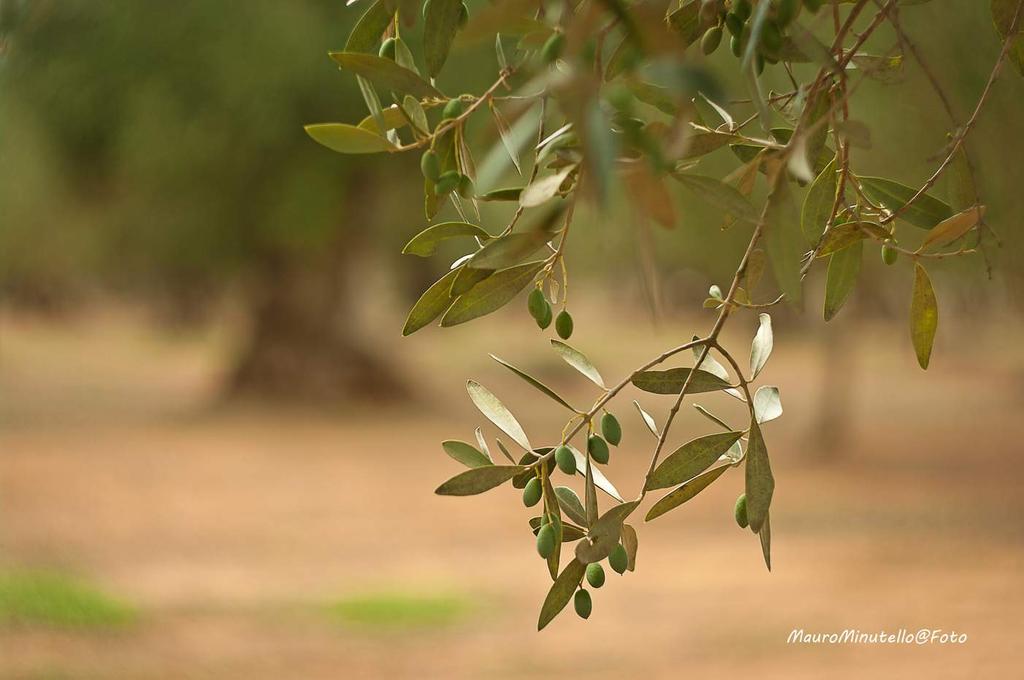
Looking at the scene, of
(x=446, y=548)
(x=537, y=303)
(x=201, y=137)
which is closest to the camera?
(x=537, y=303)

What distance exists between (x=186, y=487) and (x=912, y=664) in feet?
17.3

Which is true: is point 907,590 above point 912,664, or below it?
above

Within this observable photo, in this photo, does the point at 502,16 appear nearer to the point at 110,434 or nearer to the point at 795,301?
the point at 795,301

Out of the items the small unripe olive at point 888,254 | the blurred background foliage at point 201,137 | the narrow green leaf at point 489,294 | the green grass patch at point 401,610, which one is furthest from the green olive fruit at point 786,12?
the blurred background foliage at point 201,137

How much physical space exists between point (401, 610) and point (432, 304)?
489cm

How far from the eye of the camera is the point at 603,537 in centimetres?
90

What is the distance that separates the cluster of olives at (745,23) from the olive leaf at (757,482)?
27 centimetres

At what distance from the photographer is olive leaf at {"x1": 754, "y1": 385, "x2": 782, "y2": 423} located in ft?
3.29

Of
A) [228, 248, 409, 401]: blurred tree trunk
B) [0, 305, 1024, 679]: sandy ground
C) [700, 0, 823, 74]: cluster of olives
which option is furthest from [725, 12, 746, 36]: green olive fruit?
[228, 248, 409, 401]: blurred tree trunk

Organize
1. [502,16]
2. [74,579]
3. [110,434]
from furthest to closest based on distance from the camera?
[110,434]
[74,579]
[502,16]

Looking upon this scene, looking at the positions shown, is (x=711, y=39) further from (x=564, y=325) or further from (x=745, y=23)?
(x=564, y=325)

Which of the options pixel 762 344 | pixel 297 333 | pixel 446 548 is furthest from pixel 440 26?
pixel 297 333

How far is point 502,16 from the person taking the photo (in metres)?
0.59

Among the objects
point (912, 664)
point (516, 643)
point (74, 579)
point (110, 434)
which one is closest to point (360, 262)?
point (110, 434)
